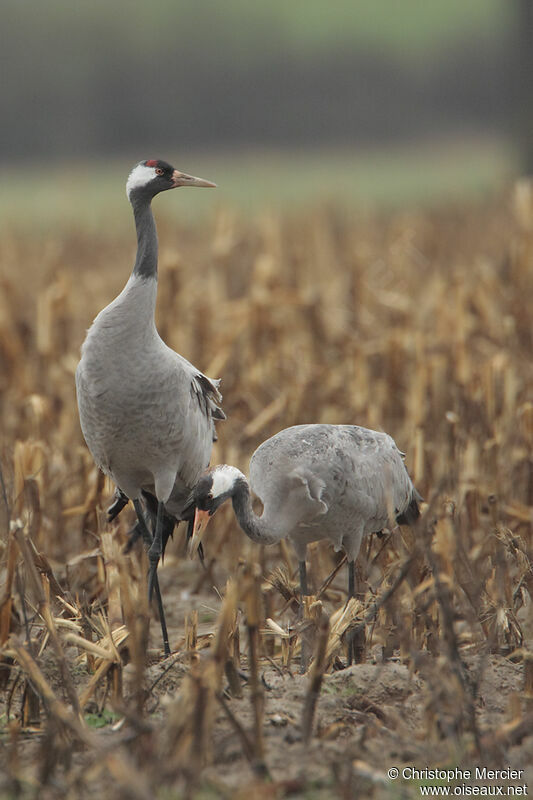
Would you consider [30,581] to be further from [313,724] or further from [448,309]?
[448,309]

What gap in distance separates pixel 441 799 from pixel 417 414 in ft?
9.41

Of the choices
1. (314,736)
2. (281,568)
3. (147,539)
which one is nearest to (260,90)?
(281,568)

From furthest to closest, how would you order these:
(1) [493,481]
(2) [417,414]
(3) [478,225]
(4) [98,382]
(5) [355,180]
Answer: (5) [355,180] < (3) [478,225] < (2) [417,414] < (1) [493,481] < (4) [98,382]

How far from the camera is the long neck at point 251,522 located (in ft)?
11.3

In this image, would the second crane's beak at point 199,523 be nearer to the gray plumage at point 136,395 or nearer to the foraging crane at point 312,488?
the foraging crane at point 312,488

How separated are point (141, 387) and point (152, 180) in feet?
2.16

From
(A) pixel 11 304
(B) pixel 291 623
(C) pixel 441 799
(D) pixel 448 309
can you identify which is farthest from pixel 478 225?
(C) pixel 441 799

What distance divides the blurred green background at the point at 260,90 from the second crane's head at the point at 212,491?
1618cm

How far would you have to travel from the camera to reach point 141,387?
3408 mm

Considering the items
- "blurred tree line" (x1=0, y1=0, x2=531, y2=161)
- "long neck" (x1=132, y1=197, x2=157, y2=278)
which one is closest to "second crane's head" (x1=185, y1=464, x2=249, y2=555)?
"long neck" (x1=132, y1=197, x2=157, y2=278)

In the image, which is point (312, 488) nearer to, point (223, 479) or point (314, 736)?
point (223, 479)

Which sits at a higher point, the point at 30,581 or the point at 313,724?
the point at 30,581

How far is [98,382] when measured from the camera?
3398mm

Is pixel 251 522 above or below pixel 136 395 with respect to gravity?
below
